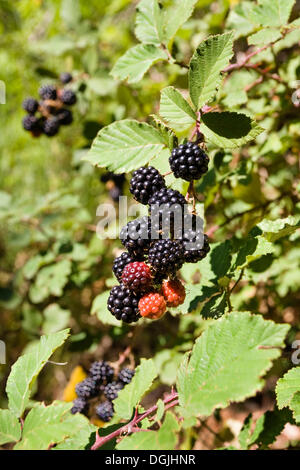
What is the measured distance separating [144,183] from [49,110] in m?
1.44

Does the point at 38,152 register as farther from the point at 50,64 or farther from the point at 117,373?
the point at 117,373

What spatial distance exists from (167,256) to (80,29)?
6.70 ft

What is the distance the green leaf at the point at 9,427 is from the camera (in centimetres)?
99

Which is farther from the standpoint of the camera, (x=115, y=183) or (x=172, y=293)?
(x=115, y=183)

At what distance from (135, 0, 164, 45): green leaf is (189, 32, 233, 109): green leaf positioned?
1.49ft

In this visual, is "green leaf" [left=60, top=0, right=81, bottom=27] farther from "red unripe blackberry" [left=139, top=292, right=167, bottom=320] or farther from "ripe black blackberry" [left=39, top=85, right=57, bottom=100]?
"red unripe blackberry" [left=139, top=292, right=167, bottom=320]

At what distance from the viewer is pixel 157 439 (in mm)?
888

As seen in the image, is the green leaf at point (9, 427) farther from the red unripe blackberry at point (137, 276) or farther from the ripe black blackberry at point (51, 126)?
the ripe black blackberry at point (51, 126)

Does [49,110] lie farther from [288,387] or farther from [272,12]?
[288,387]

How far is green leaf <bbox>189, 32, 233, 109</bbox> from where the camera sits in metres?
1.09

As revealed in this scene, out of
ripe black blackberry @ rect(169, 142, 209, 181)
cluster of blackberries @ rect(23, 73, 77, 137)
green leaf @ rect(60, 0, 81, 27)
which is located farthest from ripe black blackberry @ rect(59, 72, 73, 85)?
ripe black blackberry @ rect(169, 142, 209, 181)

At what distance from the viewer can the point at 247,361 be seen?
0.89m

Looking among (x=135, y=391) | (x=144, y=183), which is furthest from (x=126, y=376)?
(x=144, y=183)

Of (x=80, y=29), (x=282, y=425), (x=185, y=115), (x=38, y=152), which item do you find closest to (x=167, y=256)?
(x=185, y=115)
